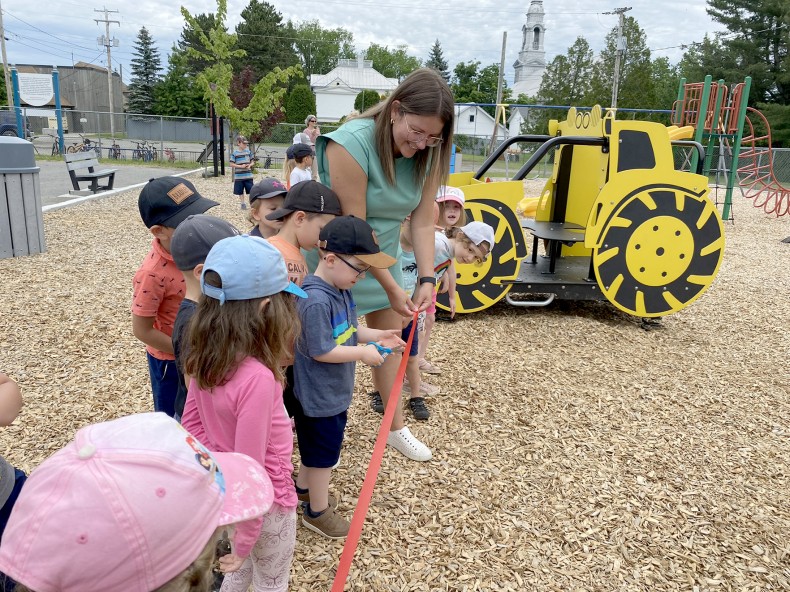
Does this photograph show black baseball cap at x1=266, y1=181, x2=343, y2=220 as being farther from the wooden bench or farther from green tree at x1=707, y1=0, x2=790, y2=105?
green tree at x1=707, y1=0, x2=790, y2=105

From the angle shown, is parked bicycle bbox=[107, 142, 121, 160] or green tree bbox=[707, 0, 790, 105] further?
green tree bbox=[707, 0, 790, 105]

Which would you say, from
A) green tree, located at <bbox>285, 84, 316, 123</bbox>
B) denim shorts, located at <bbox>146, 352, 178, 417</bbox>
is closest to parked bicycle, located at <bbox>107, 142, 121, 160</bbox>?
green tree, located at <bbox>285, 84, 316, 123</bbox>

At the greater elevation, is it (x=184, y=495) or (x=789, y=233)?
(x=184, y=495)

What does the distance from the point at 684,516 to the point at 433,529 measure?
1.05m

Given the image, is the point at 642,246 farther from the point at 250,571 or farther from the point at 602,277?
the point at 250,571

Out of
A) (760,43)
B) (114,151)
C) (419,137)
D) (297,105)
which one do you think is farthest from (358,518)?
(297,105)

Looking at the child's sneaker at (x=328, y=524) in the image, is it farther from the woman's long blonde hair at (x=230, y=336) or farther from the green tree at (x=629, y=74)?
the green tree at (x=629, y=74)

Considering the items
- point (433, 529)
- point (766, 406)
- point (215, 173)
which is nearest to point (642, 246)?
point (766, 406)

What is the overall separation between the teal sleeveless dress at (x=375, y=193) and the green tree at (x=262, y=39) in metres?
57.0

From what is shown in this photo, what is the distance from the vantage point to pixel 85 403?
312cm

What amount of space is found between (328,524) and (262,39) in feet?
199

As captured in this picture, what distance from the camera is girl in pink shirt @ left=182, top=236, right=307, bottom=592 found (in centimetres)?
142

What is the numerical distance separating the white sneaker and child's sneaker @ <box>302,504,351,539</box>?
622 mm

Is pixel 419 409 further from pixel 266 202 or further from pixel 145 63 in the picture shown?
pixel 145 63
